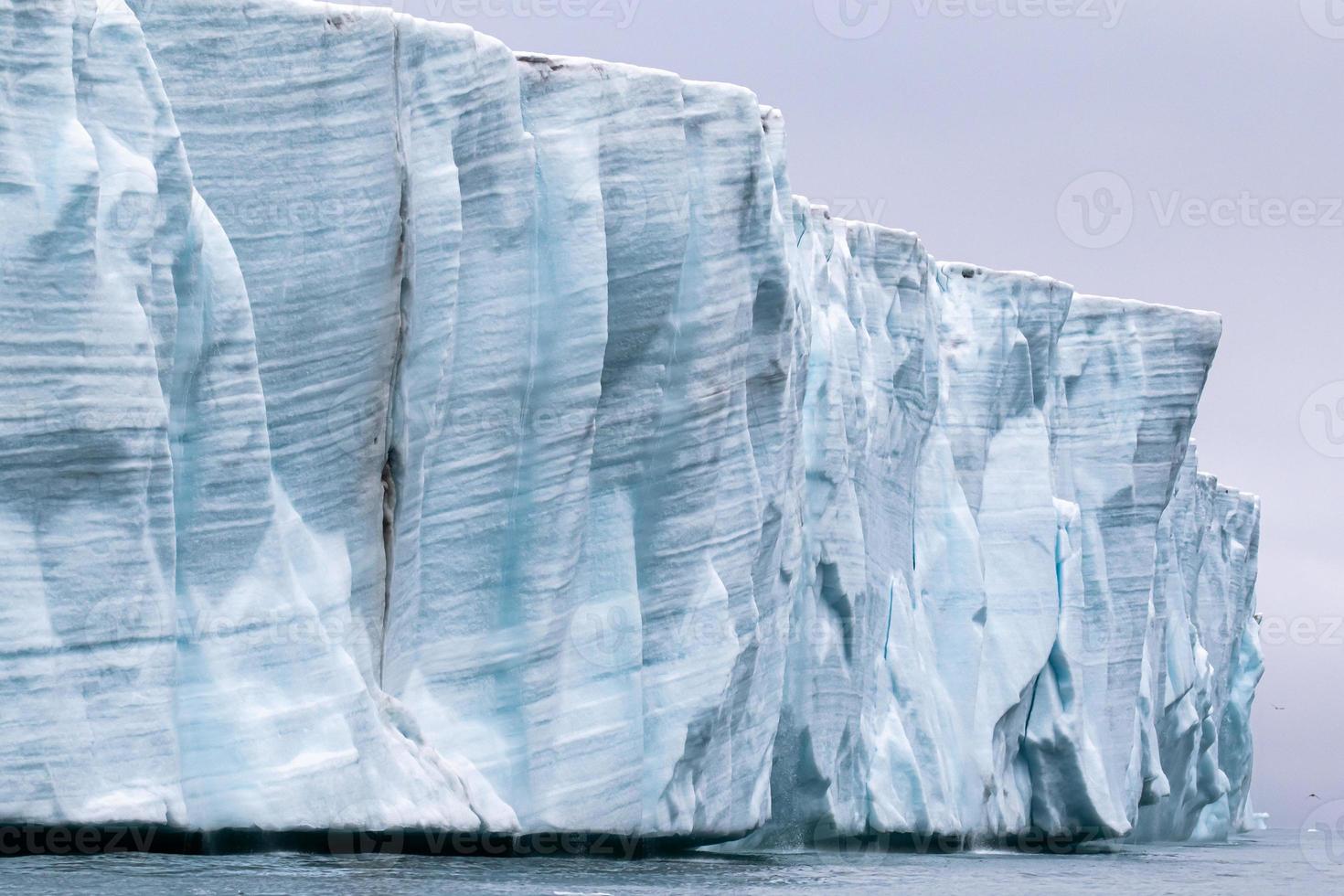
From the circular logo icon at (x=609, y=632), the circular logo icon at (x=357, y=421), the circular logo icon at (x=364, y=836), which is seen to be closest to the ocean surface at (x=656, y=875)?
the circular logo icon at (x=364, y=836)

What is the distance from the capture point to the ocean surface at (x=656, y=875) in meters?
12.6

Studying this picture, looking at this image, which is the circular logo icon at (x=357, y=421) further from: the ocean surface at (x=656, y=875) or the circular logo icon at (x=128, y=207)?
the ocean surface at (x=656, y=875)

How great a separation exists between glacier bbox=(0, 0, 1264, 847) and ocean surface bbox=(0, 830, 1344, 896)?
39 centimetres

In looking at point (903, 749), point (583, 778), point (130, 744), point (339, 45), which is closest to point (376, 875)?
point (130, 744)

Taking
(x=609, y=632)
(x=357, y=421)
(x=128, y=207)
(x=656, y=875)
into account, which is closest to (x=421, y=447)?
(x=357, y=421)

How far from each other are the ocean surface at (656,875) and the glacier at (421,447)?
15.3 inches

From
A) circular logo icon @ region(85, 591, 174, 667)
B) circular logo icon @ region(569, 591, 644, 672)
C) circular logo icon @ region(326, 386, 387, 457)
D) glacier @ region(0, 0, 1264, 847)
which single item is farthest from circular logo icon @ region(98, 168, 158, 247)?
circular logo icon @ region(569, 591, 644, 672)

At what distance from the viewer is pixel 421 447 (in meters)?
16.0

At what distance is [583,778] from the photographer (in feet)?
55.4

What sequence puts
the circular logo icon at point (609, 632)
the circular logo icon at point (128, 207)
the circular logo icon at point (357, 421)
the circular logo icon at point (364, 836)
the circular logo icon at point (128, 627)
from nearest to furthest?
the circular logo icon at point (128, 627) → the circular logo icon at point (128, 207) → the circular logo icon at point (364, 836) → the circular logo icon at point (357, 421) → the circular logo icon at point (609, 632)

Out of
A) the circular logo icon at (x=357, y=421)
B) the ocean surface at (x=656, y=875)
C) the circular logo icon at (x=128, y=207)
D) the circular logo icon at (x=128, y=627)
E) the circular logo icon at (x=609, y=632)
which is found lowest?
the ocean surface at (x=656, y=875)

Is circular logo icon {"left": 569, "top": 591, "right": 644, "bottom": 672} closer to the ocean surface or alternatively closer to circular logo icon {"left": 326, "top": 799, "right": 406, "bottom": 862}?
the ocean surface

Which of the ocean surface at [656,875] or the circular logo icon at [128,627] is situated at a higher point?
the circular logo icon at [128,627]

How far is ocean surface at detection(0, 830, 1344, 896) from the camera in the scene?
41.4 feet
